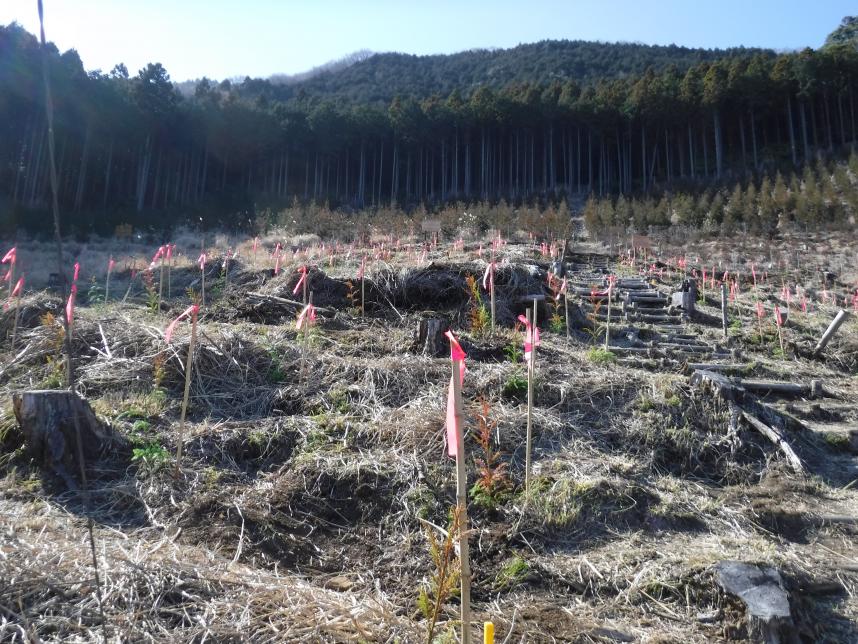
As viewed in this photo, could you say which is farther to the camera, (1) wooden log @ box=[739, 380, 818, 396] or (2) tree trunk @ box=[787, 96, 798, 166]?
(2) tree trunk @ box=[787, 96, 798, 166]

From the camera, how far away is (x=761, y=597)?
2.64 meters

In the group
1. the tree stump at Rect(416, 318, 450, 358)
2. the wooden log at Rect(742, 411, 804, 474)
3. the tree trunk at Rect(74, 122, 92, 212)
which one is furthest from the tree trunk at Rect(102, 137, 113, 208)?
the wooden log at Rect(742, 411, 804, 474)

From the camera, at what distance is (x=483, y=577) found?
304cm

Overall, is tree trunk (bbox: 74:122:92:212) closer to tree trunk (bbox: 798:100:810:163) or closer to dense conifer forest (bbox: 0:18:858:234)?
dense conifer forest (bbox: 0:18:858:234)

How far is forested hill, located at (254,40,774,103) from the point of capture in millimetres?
68938

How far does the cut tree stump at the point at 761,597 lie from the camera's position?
8.23 feet

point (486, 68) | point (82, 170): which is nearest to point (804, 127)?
point (82, 170)

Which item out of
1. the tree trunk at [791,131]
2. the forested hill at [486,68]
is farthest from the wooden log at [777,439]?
the forested hill at [486,68]

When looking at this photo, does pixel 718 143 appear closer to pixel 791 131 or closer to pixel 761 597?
pixel 791 131

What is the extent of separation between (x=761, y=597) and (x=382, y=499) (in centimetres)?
208

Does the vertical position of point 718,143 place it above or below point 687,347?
above

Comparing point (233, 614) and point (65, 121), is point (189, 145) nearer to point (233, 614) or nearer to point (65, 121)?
point (65, 121)

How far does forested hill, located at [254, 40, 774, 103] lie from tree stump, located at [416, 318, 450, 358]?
63813mm

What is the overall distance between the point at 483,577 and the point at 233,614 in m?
1.29
